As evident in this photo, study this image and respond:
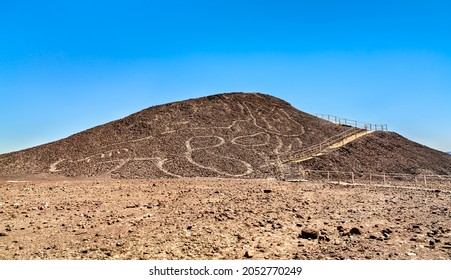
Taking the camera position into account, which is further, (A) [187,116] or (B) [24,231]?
(A) [187,116]

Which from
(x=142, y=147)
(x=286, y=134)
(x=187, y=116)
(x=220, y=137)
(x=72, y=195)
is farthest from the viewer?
(x=187, y=116)

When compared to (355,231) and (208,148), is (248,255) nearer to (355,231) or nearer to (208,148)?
(355,231)

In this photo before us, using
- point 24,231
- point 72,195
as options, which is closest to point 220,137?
point 72,195

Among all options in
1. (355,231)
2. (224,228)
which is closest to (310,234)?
(355,231)

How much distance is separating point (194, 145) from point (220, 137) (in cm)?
→ 421

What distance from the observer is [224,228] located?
927 centimetres

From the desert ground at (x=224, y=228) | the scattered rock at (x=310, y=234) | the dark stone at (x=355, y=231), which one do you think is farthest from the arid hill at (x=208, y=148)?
the scattered rock at (x=310, y=234)

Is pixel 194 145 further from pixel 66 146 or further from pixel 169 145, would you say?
pixel 66 146

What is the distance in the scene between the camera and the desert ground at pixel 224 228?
7.28 meters

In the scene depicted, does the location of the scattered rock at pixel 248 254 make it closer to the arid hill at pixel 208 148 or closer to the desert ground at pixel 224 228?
the desert ground at pixel 224 228

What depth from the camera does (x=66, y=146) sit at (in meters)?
40.6

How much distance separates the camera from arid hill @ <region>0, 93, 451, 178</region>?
3238cm

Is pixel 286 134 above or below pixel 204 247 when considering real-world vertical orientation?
above

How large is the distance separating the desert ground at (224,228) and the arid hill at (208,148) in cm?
1646
